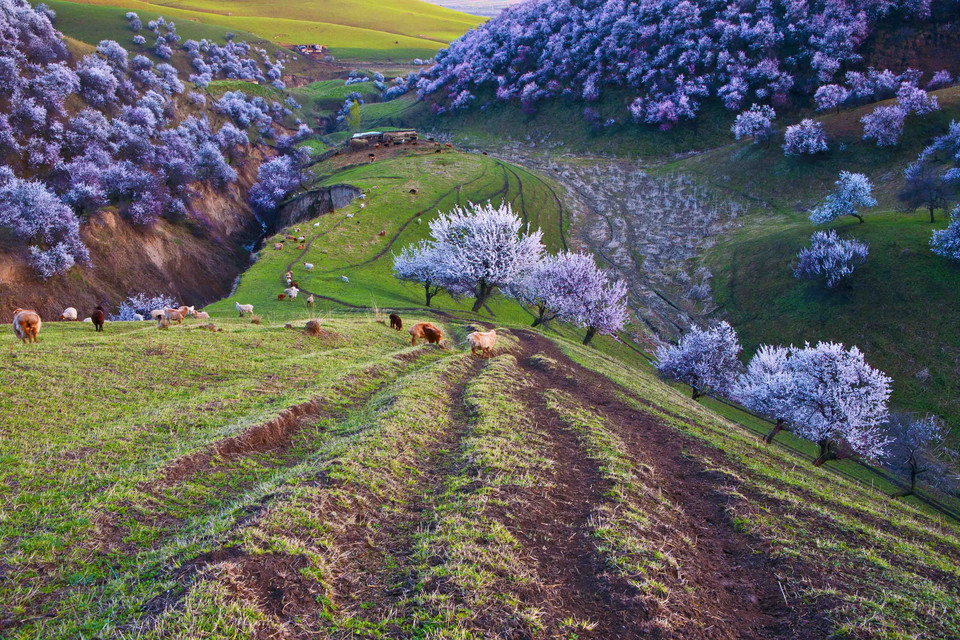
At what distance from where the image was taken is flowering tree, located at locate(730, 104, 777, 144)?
101375mm

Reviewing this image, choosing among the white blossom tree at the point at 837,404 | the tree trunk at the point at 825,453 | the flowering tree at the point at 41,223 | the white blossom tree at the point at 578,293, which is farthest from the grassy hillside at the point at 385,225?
the tree trunk at the point at 825,453

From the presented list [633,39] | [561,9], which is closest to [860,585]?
[633,39]

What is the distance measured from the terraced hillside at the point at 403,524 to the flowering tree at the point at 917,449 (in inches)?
1141

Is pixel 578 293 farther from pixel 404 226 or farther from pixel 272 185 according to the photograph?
pixel 272 185

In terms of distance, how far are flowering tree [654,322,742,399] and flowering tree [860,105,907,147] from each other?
220ft

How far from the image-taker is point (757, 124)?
102m

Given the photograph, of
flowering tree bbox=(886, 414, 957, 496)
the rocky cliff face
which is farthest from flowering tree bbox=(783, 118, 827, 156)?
the rocky cliff face

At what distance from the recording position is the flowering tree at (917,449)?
1670 inches

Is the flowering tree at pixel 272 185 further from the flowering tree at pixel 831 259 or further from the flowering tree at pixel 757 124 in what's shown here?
the flowering tree at pixel 757 124

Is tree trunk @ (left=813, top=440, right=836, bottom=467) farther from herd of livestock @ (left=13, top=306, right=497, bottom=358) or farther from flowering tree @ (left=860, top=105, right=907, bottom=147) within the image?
flowering tree @ (left=860, top=105, right=907, bottom=147)

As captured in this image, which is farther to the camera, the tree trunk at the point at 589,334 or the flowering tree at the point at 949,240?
the flowering tree at the point at 949,240

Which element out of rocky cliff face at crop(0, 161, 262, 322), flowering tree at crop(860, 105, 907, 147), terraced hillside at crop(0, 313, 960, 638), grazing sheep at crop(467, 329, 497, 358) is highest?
flowering tree at crop(860, 105, 907, 147)

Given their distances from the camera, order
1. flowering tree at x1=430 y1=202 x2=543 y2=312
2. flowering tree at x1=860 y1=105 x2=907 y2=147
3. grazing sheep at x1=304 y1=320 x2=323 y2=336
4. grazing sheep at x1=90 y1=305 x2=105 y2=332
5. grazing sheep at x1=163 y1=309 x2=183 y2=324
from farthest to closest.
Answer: flowering tree at x1=860 y1=105 x2=907 y2=147 < flowering tree at x1=430 y1=202 x2=543 y2=312 < grazing sheep at x1=163 y1=309 x2=183 y2=324 < grazing sheep at x1=304 y1=320 x2=323 y2=336 < grazing sheep at x1=90 y1=305 x2=105 y2=332

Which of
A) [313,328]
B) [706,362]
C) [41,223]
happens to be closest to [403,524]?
Result: [313,328]
